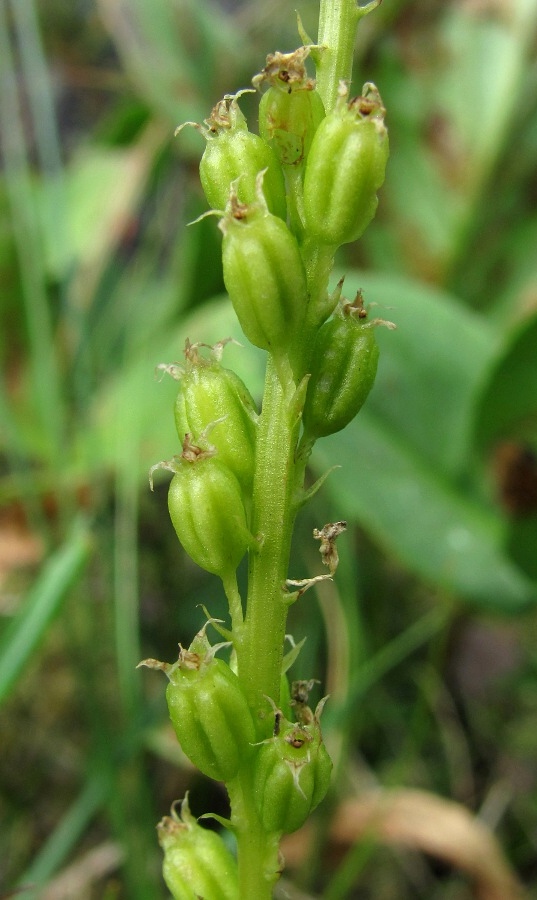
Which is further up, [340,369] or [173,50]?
[173,50]

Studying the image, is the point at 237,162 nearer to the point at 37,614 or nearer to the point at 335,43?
the point at 335,43

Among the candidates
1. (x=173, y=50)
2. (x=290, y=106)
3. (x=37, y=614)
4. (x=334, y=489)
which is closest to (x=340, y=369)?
(x=290, y=106)

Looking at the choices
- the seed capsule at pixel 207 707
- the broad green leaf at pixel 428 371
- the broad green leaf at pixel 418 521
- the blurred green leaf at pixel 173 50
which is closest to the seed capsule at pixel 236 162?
the seed capsule at pixel 207 707

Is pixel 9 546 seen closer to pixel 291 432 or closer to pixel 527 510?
pixel 527 510

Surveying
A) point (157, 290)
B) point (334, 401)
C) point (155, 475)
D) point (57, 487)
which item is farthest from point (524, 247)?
point (334, 401)

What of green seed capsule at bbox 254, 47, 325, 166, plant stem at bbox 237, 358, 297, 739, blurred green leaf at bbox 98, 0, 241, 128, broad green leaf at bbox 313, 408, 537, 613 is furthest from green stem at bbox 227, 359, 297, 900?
blurred green leaf at bbox 98, 0, 241, 128

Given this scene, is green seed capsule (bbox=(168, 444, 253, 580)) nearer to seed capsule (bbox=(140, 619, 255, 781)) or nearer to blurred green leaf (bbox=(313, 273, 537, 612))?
seed capsule (bbox=(140, 619, 255, 781))

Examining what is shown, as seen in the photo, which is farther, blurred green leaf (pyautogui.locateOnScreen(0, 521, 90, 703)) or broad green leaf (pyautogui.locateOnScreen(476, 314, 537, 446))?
broad green leaf (pyautogui.locateOnScreen(476, 314, 537, 446))

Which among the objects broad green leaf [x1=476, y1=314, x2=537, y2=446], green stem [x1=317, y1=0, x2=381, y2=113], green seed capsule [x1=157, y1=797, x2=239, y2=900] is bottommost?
green seed capsule [x1=157, y1=797, x2=239, y2=900]
